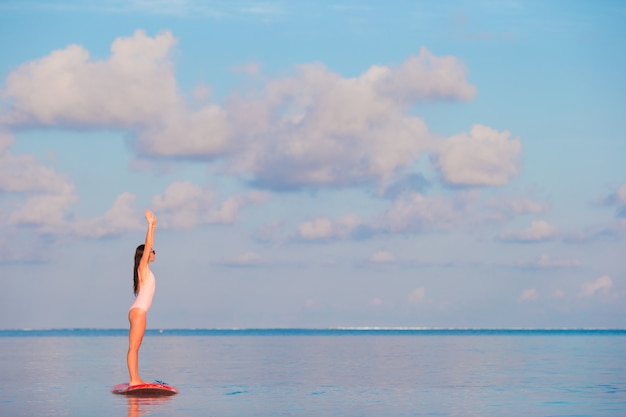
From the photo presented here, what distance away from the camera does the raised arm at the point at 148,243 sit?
15.6 meters

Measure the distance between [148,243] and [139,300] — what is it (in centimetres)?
123

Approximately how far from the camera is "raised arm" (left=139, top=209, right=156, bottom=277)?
15.6 m
